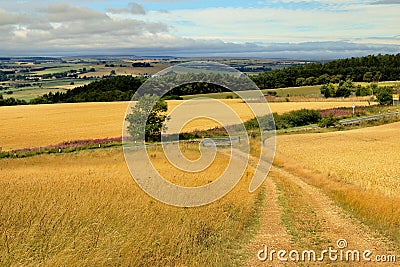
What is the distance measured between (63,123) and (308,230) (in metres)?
59.7

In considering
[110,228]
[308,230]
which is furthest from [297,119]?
[110,228]

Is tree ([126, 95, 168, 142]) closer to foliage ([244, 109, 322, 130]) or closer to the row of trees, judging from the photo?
foliage ([244, 109, 322, 130])

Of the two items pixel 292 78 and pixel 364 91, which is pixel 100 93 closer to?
pixel 292 78

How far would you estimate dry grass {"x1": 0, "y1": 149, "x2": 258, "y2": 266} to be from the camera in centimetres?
682

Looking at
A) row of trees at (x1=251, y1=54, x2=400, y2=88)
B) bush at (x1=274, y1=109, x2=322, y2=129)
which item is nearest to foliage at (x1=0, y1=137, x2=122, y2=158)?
bush at (x1=274, y1=109, x2=322, y2=129)

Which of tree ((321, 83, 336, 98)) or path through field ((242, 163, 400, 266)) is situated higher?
path through field ((242, 163, 400, 266))

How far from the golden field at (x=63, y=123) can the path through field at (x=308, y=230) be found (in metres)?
23.5

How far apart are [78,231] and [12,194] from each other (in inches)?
149

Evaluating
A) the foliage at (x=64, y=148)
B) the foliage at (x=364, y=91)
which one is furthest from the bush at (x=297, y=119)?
the foliage at (x=364, y=91)

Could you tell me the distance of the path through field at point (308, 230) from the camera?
9.02 metres

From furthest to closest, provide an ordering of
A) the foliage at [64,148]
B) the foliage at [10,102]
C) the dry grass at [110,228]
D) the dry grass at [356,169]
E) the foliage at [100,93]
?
the foliage at [100,93] → the foliage at [10,102] → the foliage at [64,148] → the dry grass at [356,169] → the dry grass at [110,228]

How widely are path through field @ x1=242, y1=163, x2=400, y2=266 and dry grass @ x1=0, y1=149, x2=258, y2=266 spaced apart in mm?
578

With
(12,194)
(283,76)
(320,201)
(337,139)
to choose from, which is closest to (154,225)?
(12,194)

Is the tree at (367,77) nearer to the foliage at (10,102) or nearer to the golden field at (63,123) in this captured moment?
the golden field at (63,123)
